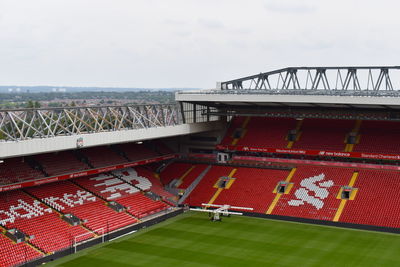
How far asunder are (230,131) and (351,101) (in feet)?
58.2

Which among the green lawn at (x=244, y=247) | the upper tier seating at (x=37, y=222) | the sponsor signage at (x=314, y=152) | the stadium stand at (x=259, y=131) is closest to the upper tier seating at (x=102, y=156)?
the upper tier seating at (x=37, y=222)

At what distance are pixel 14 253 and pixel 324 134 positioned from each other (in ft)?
110

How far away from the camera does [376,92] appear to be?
49.6 metres

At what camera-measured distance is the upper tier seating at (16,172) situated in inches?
1569

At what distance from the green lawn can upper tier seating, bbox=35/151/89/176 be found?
8.36 meters

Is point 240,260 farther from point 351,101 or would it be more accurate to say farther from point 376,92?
point 376,92

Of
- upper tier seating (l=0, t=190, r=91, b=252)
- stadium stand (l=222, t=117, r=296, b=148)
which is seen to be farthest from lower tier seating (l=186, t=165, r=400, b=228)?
upper tier seating (l=0, t=190, r=91, b=252)

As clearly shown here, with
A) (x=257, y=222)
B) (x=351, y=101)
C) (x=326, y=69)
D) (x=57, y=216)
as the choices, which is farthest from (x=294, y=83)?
(x=57, y=216)

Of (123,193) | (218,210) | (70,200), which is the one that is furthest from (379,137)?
(70,200)

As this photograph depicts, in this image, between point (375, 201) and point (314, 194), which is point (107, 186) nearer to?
point (314, 194)

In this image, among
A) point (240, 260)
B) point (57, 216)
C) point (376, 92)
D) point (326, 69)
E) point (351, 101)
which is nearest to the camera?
point (240, 260)

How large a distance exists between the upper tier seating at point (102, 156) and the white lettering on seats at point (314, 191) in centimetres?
1741

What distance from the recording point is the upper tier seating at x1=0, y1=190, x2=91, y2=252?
37.2m

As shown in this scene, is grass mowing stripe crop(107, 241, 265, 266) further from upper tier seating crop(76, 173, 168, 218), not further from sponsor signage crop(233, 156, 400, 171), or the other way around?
sponsor signage crop(233, 156, 400, 171)
